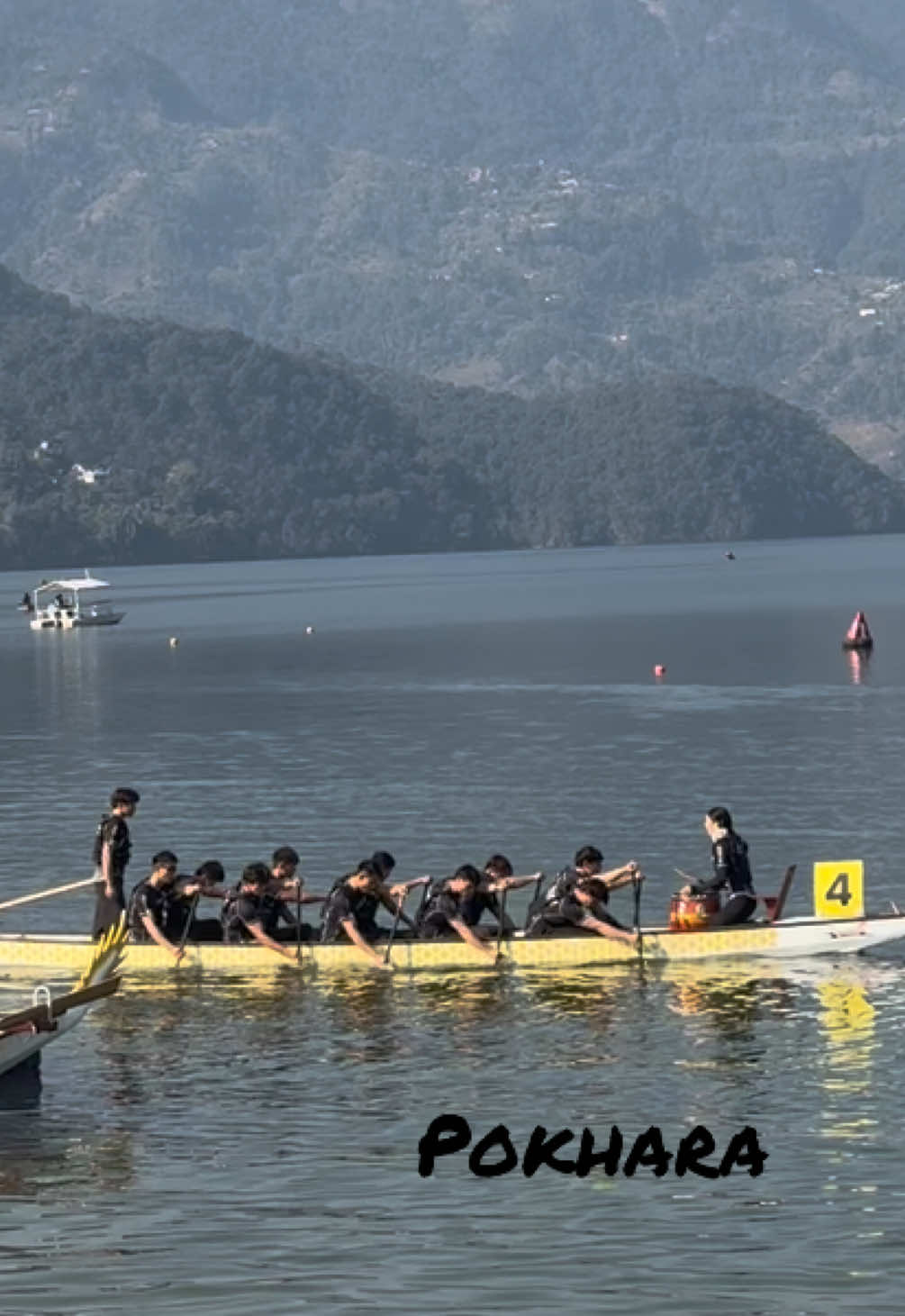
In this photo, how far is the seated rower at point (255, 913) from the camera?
43000 mm

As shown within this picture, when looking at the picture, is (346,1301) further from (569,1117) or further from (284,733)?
(284,733)

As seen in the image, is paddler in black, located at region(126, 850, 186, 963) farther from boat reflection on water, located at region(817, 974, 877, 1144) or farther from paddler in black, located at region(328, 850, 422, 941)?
boat reflection on water, located at region(817, 974, 877, 1144)

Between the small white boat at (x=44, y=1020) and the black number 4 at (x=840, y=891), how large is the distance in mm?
14138

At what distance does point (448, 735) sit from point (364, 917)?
56.9 meters

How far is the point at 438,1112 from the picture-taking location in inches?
1342

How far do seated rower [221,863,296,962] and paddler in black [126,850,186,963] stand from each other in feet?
2.91

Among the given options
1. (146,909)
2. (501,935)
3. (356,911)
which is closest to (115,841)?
(146,909)

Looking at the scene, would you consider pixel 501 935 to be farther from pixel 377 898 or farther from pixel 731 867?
pixel 731 867

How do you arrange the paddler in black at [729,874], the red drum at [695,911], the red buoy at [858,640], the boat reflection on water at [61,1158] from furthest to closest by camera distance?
the red buoy at [858,640], the red drum at [695,911], the paddler in black at [729,874], the boat reflection on water at [61,1158]

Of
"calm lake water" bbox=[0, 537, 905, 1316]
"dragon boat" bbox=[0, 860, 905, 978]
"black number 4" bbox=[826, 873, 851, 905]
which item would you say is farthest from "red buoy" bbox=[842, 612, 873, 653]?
"dragon boat" bbox=[0, 860, 905, 978]

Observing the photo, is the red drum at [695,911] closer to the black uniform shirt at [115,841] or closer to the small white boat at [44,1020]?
the black uniform shirt at [115,841]

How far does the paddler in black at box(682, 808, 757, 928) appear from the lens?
43469mm

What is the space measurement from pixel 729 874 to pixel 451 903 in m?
4.39

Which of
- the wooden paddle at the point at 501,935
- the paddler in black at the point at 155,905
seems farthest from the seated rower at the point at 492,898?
the paddler in black at the point at 155,905
